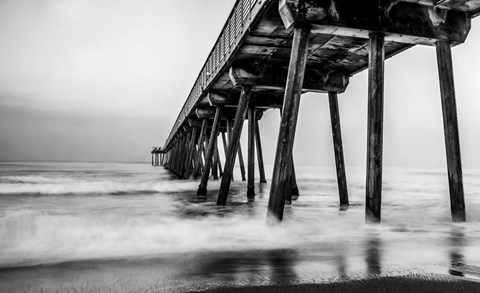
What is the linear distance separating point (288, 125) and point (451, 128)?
2535 millimetres

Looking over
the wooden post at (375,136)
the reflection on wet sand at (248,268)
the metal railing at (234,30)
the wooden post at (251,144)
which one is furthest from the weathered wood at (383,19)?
the wooden post at (251,144)

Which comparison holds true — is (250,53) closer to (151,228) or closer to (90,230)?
(151,228)

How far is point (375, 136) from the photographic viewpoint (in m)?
4.84

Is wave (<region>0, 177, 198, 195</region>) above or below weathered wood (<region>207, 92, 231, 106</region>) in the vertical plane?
→ below

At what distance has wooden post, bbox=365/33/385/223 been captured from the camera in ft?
15.8

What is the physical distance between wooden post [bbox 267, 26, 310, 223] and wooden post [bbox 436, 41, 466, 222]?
7.35 ft

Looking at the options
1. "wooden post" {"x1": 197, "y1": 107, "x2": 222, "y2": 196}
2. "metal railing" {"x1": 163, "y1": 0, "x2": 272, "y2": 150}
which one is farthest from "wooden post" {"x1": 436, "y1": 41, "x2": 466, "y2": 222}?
"wooden post" {"x1": 197, "y1": 107, "x2": 222, "y2": 196}

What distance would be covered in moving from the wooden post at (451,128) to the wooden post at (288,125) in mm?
2239

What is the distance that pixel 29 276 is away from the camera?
9.55 feet

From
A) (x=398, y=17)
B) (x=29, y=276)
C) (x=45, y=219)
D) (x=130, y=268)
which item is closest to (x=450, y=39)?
(x=398, y=17)

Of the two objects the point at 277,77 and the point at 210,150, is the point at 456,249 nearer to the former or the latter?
the point at 277,77

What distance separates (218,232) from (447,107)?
12.9ft

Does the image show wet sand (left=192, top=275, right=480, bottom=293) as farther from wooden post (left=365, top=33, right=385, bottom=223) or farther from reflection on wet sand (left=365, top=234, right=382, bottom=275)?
wooden post (left=365, top=33, right=385, bottom=223)

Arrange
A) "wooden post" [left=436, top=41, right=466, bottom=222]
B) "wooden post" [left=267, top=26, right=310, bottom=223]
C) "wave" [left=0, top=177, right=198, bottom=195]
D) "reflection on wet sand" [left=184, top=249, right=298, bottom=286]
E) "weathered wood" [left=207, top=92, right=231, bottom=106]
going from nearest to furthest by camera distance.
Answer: "reflection on wet sand" [left=184, top=249, right=298, bottom=286] < "wooden post" [left=267, top=26, right=310, bottom=223] < "wooden post" [left=436, top=41, right=466, bottom=222] < "weathered wood" [left=207, top=92, right=231, bottom=106] < "wave" [left=0, top=177, right=198, bottom=195]
